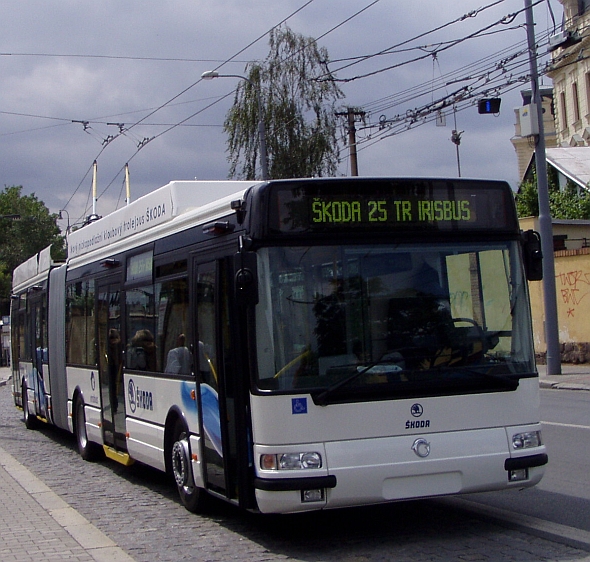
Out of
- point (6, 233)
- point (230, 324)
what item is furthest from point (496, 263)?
point (6, 233)

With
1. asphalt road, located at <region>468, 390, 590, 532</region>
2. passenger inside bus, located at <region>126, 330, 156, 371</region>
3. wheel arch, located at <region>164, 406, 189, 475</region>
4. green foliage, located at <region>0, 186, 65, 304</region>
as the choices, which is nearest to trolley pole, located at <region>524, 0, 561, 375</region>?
asphalt road, located at <region>468, 390, 590, 532</region>

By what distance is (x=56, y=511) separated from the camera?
8.88 meters

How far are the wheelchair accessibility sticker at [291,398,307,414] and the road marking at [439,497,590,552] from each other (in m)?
1.94

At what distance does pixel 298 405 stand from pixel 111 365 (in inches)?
193

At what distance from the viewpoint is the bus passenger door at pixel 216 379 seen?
7.25m

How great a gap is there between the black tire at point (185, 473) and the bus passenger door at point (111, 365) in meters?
2.03

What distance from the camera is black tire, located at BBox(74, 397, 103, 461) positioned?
12.6m

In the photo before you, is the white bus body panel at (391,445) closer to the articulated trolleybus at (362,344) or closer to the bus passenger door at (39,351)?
the articulated trolleybus at (362,344)

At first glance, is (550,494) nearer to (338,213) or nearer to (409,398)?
(409,398)

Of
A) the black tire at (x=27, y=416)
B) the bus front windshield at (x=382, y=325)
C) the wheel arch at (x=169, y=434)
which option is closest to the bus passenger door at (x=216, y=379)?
the bus front windshield at (x=382, y=325)

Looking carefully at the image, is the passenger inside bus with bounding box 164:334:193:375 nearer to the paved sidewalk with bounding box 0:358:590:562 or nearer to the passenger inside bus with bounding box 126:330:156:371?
the passenger inside bus with bounding box 126:330:156:371

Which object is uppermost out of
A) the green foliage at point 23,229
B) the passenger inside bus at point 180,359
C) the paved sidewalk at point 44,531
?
the green foliage at point 23,229

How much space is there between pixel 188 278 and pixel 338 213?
1753 millimetres

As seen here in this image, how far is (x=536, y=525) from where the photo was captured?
7156mm
